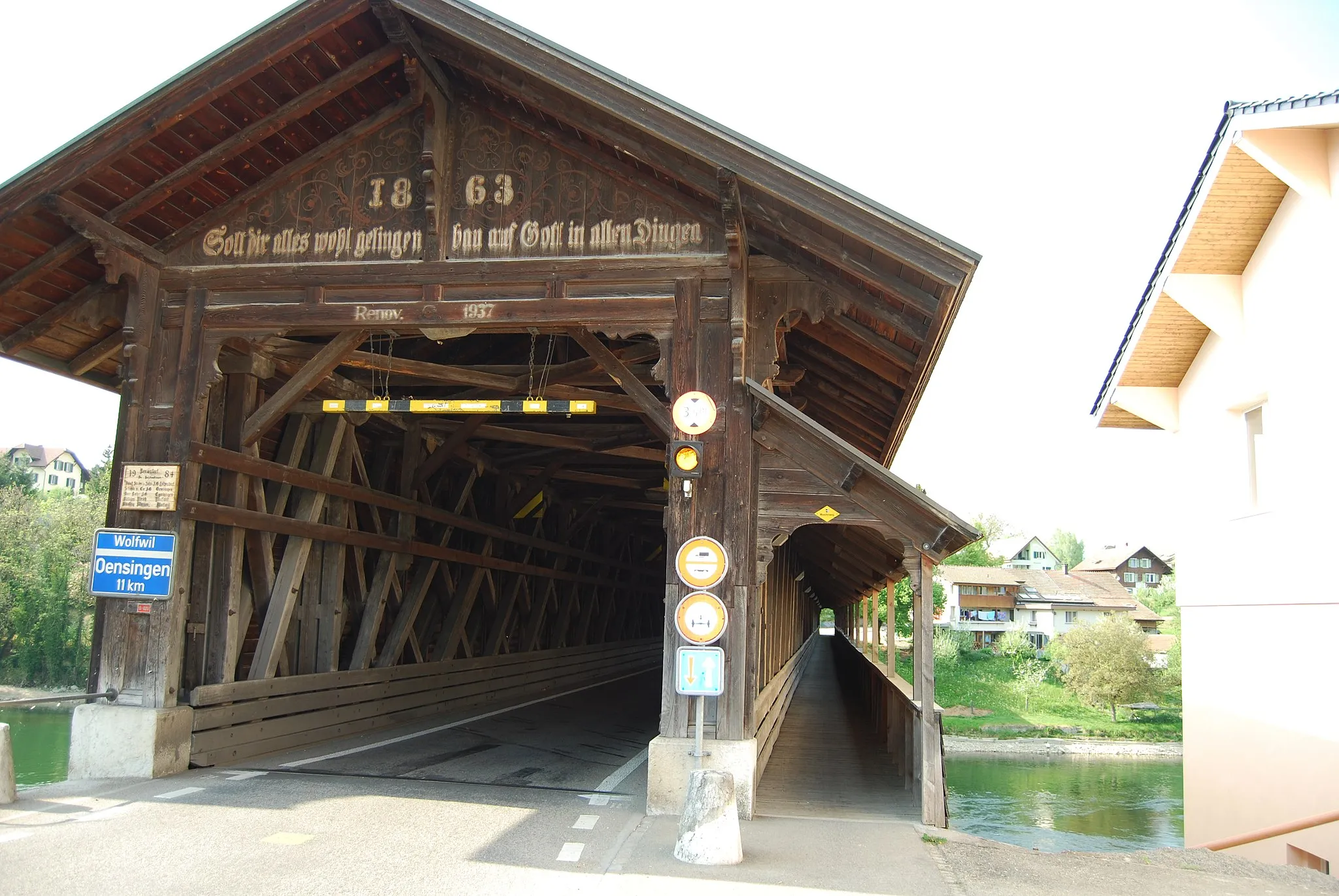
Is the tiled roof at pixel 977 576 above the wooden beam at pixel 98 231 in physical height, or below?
below

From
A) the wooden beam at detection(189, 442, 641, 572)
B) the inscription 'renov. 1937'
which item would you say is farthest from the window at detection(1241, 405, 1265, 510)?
the wooden beam at detection(189, 442, 641, 572)

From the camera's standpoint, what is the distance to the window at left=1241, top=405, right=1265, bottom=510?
33.9 feet

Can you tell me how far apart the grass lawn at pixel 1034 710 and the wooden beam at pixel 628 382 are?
3536cm

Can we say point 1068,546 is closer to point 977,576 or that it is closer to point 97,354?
point 977,576

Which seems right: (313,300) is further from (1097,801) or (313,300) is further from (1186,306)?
(1097,801)

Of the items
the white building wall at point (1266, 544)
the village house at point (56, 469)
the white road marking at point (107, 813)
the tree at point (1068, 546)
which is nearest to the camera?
the white road marking at point (107, 813)

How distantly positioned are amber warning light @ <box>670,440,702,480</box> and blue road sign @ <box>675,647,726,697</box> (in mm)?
1402

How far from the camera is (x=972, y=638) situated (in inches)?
2581

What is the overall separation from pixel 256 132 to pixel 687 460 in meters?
4.68

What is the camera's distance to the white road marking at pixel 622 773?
9047 mm

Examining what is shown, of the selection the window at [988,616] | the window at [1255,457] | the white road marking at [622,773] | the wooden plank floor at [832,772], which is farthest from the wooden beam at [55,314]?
the window at [988,616]

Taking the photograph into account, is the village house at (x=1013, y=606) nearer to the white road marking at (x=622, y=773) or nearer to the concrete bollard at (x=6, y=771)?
the white road marking at (x=622, y=773)

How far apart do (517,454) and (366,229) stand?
26.7 feet

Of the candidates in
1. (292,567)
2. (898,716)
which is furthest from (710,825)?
(292,567)
